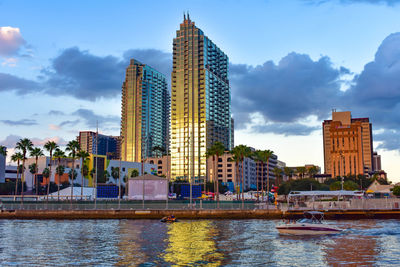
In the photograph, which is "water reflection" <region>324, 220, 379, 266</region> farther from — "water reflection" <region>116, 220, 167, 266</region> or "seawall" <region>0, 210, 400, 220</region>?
"seawall" <region>0, 210, 400, 220</region>

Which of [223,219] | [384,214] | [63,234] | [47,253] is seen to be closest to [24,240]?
[63,234]

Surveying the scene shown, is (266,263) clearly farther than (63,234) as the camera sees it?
No

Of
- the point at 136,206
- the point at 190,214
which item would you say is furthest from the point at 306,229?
the point at 136,206

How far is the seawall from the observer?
293ft

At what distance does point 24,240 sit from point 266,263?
33.5 metres

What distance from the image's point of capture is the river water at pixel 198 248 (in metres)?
37.4

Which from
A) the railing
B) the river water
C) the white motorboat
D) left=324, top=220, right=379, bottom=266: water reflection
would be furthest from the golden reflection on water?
the railing

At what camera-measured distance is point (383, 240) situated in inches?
2018

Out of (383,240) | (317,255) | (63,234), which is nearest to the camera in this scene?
(317,255)

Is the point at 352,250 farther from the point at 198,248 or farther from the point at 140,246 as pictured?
the point at 140,246

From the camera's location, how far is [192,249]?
44.5m

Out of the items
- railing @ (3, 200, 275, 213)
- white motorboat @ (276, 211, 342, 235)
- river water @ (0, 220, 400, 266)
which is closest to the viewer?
river water @ (0, 220, 400, 266)

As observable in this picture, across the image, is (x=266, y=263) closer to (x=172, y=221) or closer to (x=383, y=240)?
(x=383, y=240)

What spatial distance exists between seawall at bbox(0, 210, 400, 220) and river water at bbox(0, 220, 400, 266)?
27604 millimetres
